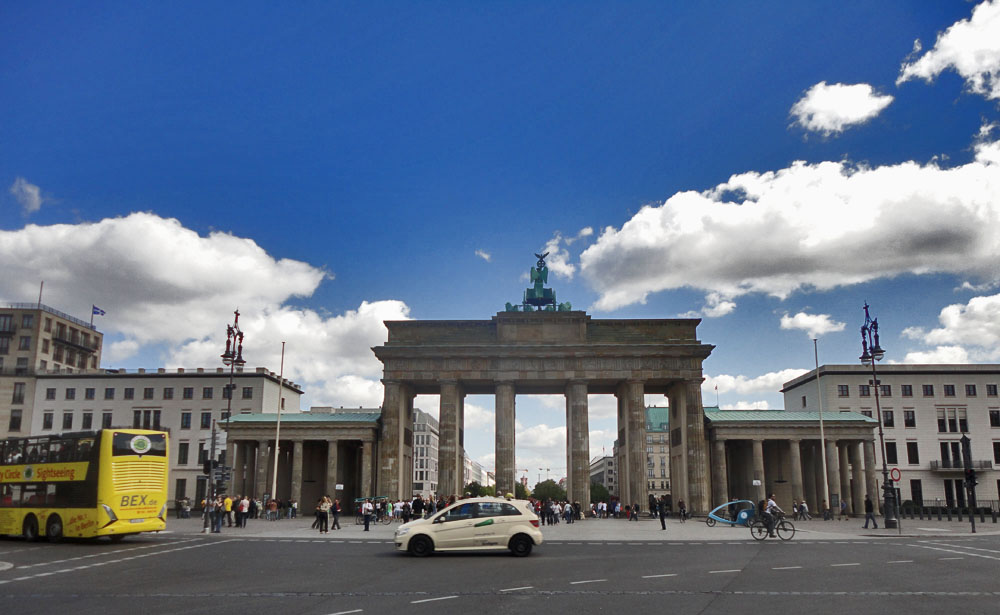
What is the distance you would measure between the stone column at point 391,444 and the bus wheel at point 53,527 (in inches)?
1389

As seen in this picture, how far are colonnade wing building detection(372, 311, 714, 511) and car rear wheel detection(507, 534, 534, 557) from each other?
1547 inches

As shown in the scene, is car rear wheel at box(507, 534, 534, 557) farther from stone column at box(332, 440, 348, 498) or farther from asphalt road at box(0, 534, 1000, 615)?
stone column at box(332, 440, 348, 498)

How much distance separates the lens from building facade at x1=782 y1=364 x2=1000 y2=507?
256 ft

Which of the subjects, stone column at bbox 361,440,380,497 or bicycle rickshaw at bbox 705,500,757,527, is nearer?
bicycle rickshaw at bbox 705,500,757,527

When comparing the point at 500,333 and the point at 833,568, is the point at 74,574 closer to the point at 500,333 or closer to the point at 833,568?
the point at 833,568

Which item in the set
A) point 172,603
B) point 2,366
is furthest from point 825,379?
point 2,366

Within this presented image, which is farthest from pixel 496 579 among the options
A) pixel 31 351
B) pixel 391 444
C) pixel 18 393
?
pixel 31 351

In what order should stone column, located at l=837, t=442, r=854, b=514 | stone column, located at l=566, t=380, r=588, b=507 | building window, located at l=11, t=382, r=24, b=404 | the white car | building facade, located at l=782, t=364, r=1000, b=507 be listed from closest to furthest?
1. the white car
2. stone column, located at l=566, t=380, r=588, b=507
3. stone column, located at l=837, t=442, r=854, b=514
4. building facade, located at l=782, t=364, r=1000, b=507
5. building window, located at l=11, t=382, r=24, b=404

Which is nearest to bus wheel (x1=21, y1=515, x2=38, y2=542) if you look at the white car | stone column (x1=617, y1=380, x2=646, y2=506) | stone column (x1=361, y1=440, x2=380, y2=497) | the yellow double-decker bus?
the yellow double-decker bus

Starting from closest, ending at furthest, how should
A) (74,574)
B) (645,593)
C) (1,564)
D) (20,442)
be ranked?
(645,593)
(74,574)
(1,564)
(20,442)

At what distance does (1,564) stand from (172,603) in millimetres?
9994

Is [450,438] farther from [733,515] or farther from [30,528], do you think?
[30,528]

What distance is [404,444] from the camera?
223 feet

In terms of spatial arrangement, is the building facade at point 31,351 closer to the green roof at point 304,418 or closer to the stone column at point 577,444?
the green roof at point 304,418
